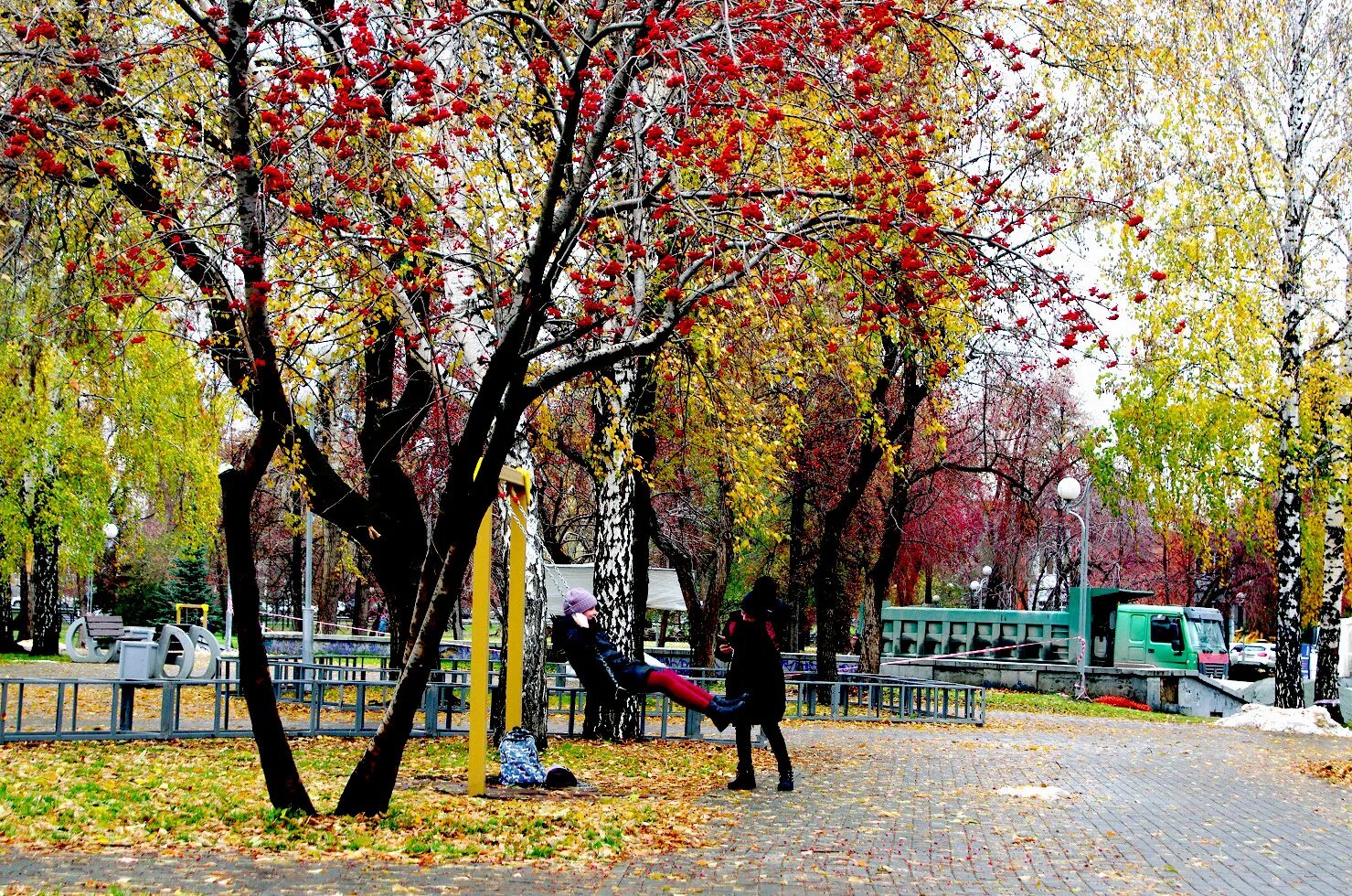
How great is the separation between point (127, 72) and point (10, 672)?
2020 cm

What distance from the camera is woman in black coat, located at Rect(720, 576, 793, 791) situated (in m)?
12.2

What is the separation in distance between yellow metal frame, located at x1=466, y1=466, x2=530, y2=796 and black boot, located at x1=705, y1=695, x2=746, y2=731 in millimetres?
1652

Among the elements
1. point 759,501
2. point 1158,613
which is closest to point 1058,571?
point 1158,613

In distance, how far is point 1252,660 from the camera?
53500mm

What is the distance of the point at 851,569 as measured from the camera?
3850 cm

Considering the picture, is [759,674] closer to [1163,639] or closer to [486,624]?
[486,624]

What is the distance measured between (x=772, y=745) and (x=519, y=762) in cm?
221

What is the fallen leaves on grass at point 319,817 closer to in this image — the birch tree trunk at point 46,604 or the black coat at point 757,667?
the black coat at point 757,667

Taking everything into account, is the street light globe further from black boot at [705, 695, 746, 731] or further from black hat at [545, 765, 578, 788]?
black hat at [545, 765, 578, 788]

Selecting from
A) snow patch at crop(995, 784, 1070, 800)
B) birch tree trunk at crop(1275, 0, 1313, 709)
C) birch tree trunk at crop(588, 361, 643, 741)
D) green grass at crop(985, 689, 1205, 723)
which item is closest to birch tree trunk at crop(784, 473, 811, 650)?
green grass at crop(985, 689, 1205, 723)

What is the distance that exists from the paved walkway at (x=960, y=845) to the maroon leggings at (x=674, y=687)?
2.84ft

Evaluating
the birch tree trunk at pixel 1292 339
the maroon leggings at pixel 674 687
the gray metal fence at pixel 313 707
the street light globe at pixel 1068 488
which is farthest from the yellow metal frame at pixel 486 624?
the street light globe at pixel 1068 488

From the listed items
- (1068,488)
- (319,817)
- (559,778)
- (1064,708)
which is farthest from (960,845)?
(1068,488)

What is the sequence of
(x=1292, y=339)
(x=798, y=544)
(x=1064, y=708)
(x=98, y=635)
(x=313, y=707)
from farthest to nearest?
(x=798, y=544)
(x=1064, y=708)
(x=98, y=635)
(x=1292, y=339)
(x=313, y=707)
